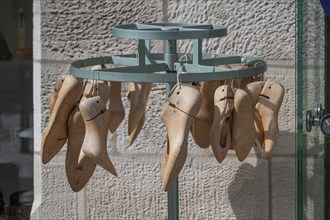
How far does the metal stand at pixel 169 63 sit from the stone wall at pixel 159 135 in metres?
0.57

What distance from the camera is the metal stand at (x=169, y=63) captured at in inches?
94.6

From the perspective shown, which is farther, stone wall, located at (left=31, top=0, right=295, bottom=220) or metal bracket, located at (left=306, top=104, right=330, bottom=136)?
stone wall, located at (left=31, top=0, right=295, bottom=220)

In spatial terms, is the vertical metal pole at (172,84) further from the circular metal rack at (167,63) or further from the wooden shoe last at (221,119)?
the wooden shoe last at (221,119)

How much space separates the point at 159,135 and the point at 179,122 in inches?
39.0

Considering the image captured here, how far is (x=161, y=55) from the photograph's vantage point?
2.75 meters

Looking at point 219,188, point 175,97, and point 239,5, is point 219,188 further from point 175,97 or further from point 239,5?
point 175,97

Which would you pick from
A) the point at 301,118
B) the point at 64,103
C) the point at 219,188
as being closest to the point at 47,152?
the point at 64,103

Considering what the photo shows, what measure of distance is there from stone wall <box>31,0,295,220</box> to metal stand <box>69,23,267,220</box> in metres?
0.57

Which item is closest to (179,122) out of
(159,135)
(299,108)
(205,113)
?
(205,113)

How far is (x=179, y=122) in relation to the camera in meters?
2.36

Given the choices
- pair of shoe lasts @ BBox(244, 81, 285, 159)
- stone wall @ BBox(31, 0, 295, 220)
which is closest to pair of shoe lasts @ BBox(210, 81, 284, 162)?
pair of shoe lasts @ BBox(244, 81, 285, 159)

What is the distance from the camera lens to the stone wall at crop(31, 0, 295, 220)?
128 inches

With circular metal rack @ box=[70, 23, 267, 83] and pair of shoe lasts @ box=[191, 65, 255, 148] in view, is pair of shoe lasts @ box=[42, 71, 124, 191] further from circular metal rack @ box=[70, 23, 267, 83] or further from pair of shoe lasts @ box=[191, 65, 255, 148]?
pair of shoe lasts @ box=[191, 65, 255, 148]

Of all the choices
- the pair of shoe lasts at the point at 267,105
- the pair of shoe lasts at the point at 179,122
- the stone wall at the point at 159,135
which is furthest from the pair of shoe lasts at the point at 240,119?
the stone wall at the point at 159,135
